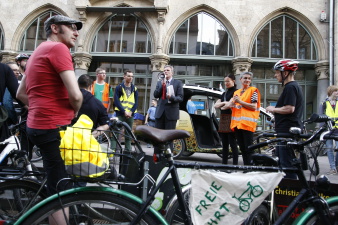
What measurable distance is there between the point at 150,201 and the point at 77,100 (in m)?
0.90

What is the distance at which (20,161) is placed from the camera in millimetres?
3227

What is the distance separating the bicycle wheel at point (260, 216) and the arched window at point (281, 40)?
1295 cm

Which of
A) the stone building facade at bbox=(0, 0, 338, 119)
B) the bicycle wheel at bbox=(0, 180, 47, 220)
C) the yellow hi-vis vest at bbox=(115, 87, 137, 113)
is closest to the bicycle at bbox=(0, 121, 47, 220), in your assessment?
the bicycle wheel at bbox=(0, 180, 47, 220)

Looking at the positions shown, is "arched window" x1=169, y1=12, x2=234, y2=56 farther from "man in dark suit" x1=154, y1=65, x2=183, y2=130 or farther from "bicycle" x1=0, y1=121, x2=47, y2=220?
"bicycle" x1=0, y1=121, x2=47, y2=220

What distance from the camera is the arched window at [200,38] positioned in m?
14.7

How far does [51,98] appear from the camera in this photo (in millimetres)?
2209

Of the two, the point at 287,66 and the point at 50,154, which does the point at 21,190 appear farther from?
the point at 287,66

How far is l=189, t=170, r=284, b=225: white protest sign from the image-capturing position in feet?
6.35

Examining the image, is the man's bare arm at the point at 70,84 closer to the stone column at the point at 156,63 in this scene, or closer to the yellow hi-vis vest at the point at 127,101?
the yellow hi-vis vest at the point at 127,101

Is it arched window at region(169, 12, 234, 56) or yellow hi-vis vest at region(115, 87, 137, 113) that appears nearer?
yellow hi-vis vest at region(115, 87, 137, 113)

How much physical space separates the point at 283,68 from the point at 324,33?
11763 millimetres

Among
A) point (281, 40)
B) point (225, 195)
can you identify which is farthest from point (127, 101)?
point (281, 40)

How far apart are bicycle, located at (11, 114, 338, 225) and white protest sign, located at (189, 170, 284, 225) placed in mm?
70

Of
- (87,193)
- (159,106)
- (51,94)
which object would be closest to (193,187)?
(87,193)
